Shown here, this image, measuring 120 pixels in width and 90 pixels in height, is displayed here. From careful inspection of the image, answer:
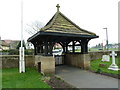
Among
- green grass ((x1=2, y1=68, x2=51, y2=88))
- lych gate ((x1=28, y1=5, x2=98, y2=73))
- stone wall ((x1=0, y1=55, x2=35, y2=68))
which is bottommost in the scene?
green grass ((x1=2, y1=68, x2=51, y2=88))

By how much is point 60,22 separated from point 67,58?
14.9 feet

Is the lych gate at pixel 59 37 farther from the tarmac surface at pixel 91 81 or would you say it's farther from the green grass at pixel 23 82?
the tarmac surface at pixel 91 81

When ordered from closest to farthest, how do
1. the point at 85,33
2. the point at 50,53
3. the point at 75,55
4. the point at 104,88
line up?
the point at 104,88 < the point at 50,53 < the point at 85,33 < the point at 75,55

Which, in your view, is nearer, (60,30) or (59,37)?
Answer: (60,30)

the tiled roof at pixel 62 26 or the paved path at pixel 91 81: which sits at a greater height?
the tiled roof at pixel 62 26

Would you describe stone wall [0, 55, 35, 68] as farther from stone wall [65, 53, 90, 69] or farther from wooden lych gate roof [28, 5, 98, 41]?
wooden lych gate roof [28, 5, 98, 41]

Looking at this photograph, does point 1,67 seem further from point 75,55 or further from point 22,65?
point 75,55

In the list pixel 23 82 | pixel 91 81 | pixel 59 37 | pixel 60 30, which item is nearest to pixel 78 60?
pixel 59 37

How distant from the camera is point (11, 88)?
6.04m

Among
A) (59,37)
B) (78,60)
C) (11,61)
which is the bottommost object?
(11,61)

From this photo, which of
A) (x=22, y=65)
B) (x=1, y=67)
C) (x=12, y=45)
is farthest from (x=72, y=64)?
(x=12, y=45)

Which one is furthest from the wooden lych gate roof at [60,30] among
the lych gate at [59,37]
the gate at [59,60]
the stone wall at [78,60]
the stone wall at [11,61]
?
the stone wall at [11,61]

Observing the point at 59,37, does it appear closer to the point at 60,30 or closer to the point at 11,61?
the point at 60,30

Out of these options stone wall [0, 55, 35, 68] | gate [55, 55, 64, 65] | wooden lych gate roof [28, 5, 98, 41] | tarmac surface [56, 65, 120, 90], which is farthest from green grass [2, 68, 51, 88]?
gate [55, 55, 64, 65]
